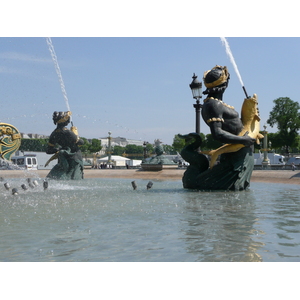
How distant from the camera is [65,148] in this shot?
21500 millimetres

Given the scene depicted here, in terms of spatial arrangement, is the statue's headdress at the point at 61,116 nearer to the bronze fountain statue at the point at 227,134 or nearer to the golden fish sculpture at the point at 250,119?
the bronze fountain statue at the point at 227,134

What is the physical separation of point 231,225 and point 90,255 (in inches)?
104

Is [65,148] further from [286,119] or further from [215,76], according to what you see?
[286,119]

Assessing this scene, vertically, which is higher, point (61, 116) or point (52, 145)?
point (61, 116)

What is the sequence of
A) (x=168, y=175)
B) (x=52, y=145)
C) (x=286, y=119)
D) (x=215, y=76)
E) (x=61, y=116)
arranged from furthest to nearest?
1. (x=286, y=119)
2. (x=168, y=175)
3. (x=52, y=145)
4. (x=61, y=116)
5. (x=215, y=76)

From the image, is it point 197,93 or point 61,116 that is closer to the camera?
point 197,93

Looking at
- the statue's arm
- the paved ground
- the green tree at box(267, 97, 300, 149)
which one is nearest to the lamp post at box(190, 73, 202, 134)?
the paved ground

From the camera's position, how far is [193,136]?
13398 millimetres

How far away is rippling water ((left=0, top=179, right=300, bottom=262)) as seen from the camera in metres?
4.73

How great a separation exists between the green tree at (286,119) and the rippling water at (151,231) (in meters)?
53.9

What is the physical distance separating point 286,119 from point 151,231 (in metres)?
58.4

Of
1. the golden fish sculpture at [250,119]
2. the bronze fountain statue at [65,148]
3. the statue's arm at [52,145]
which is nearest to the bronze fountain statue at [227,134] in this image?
the golden fish sculpture at [250,119]

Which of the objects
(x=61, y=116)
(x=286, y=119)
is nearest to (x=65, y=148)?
(x=61, y=116)

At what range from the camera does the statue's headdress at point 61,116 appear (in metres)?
21.2
